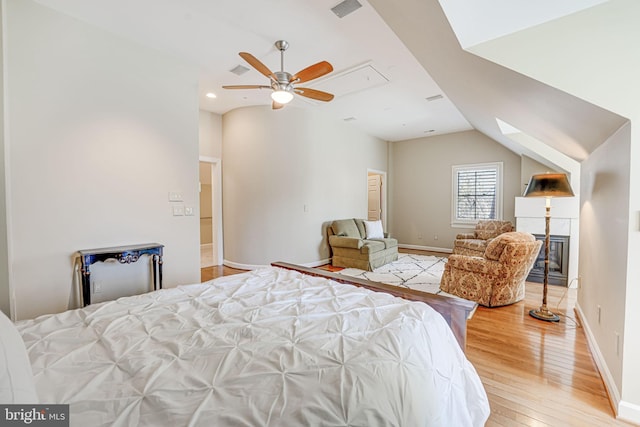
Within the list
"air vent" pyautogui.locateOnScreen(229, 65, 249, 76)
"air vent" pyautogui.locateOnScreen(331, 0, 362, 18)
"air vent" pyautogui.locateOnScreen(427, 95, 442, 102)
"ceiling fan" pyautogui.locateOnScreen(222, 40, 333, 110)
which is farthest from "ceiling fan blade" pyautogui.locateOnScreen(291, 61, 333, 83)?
"air vent" pyautogui.locateOnScreen(427, 95, 442, 102)

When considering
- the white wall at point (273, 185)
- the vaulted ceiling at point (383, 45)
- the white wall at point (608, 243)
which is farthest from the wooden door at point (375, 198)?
the white wall at point (608, 243)

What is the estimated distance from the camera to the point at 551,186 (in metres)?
2.85

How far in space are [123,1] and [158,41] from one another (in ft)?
2.01

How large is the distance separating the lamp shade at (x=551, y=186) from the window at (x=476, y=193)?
12.8ft

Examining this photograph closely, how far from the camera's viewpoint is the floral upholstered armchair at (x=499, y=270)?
125 inches

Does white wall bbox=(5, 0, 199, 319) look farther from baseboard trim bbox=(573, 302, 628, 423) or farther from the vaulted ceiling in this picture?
baseboard trim bbox=(573, 302, 628, 423)

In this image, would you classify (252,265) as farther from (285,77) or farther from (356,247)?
(285,77)

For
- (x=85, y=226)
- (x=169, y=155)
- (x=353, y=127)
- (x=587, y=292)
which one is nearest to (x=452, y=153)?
(x=353, y=127)

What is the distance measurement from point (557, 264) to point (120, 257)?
6.03 m

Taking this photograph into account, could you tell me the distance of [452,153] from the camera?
6.95 meters

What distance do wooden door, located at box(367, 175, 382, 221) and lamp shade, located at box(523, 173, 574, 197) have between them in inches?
195

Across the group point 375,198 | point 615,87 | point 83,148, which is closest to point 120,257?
point 83,148

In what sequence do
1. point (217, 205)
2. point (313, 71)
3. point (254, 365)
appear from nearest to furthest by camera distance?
1. point (254, 365)
2. point (313, 71)
3. point (217, 205)

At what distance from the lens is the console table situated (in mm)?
2553
